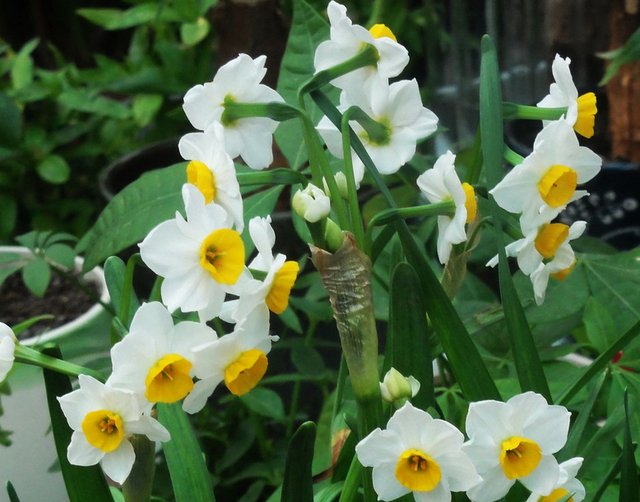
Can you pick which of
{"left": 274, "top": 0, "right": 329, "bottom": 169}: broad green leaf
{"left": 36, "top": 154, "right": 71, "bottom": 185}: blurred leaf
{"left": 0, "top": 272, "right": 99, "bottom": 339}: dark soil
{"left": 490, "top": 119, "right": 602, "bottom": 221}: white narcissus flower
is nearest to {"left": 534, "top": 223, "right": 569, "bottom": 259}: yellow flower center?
{"left": 490, "top": 119, "right": 602, "bottom": 221}: white narcissus flower

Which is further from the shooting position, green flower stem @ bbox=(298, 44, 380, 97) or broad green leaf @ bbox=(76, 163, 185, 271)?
broad green leaf @ bbox=(76, 163, 185, 271)

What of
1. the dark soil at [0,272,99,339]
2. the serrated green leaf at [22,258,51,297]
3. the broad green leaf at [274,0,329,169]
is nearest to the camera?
the broad green leaf at [274,0,329,169]

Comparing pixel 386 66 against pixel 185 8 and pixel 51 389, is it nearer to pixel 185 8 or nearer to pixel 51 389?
pixel 51 389

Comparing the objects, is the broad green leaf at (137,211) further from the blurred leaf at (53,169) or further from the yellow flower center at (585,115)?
the blurred leaf at (53,169)

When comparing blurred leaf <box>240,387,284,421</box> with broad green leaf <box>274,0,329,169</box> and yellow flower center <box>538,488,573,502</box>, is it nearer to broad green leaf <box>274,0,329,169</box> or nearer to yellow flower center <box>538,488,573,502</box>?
broad green leaf <box>274,0,329,169</box>

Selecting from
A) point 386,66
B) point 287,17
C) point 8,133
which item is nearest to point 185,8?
point 287,17

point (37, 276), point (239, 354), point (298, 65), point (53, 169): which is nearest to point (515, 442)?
point (239, 354)

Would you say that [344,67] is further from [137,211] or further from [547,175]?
[137,211]
